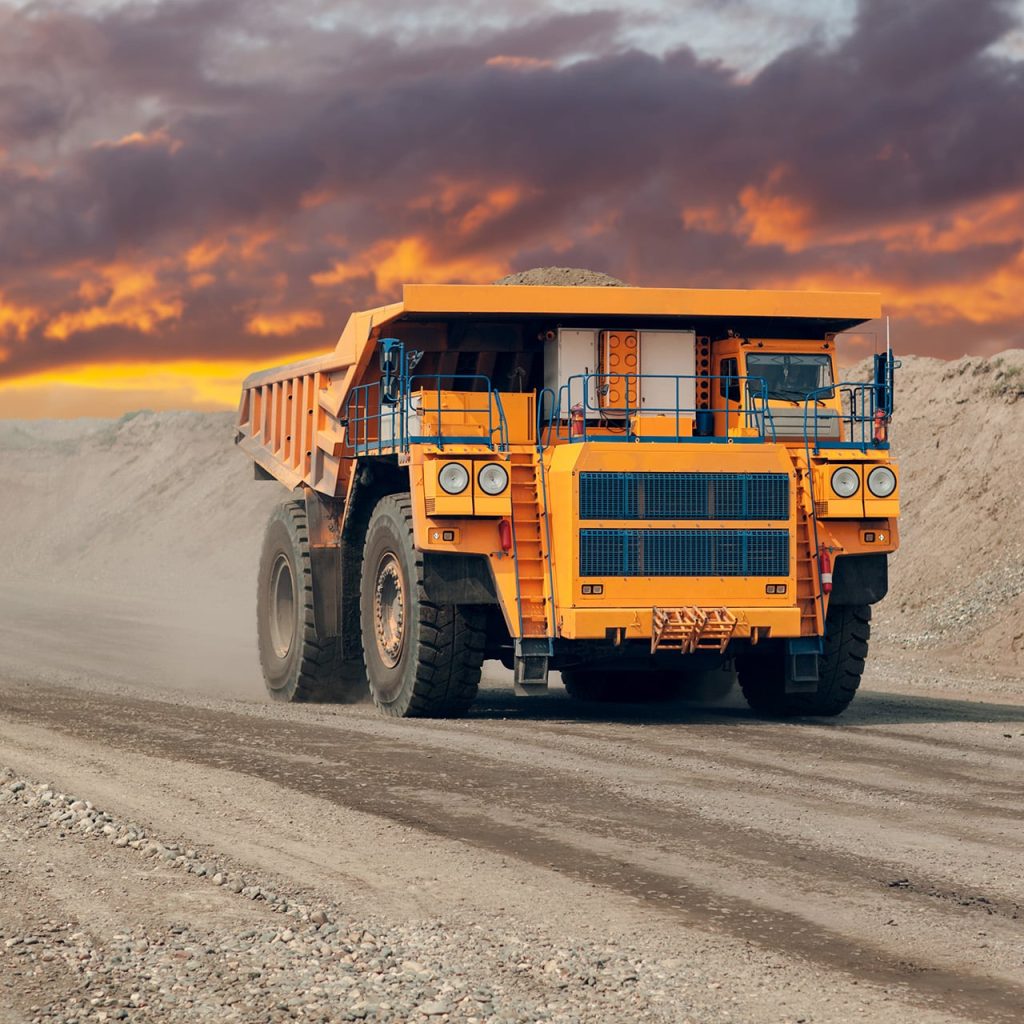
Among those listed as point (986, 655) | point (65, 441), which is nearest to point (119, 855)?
point (986, 655)

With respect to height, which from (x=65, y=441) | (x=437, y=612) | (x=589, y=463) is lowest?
(x=437, y=612)

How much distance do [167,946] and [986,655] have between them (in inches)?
719

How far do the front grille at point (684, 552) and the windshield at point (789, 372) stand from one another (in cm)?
175

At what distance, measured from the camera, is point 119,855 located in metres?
8.20

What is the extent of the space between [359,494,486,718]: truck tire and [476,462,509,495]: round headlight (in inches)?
30.1

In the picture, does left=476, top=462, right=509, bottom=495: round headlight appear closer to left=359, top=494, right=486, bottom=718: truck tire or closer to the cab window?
left=359, top=494, right=486, bottom=718: truck tire

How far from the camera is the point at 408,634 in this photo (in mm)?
13867

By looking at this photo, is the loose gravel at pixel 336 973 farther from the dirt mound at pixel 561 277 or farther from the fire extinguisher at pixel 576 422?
the dirt mound at pixel 561 277

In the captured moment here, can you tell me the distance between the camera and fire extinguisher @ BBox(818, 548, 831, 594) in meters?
13.7

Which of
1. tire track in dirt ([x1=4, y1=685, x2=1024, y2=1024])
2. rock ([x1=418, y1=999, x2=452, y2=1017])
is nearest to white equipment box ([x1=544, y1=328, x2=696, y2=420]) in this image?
tire track in dirt ([x1=4, y1=685, x2=1024, y2=1024])

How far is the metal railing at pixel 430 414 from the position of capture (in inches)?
546

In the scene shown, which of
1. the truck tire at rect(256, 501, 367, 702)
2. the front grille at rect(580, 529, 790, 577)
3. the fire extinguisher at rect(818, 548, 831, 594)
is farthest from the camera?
the truck tire at rect(256, 501, 367, 702)

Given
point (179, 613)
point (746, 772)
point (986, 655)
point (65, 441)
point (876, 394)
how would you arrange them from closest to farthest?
point (746, 772), point (876, 394), point (986, 655), point (179, 613), point (65, 441)

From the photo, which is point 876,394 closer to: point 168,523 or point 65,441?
point 168,523
